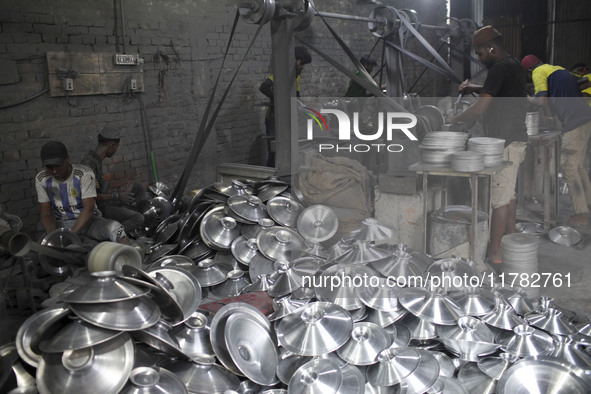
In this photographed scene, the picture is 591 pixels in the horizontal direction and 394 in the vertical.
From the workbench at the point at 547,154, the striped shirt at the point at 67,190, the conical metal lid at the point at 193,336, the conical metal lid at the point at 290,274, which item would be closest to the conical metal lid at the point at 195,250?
the conical metal lid at the point at 290,274

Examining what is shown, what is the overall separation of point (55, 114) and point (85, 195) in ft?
5.64

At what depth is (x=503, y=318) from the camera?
128 inches

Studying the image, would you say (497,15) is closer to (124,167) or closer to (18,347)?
(124,167)

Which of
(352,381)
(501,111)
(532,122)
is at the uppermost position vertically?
(501,111)

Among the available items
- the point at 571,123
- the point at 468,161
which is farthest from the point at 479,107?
the point at 571,123

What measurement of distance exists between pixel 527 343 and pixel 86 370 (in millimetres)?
2474

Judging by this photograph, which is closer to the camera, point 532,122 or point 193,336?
point 193,336

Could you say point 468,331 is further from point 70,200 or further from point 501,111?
point 70,200

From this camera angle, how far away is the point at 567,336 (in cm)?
321

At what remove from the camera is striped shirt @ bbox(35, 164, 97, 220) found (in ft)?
14.4

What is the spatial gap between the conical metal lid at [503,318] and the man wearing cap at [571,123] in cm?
323

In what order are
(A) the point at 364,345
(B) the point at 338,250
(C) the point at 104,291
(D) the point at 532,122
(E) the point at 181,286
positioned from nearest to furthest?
(C) the point at 104,291
(A) the point at 364,345
(E) the point at 181,286
(B) the point at 338,250
(D) the point at 532,122

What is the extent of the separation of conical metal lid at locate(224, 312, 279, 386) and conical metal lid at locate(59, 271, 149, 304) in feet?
1.88

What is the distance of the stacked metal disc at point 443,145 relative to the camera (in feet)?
14.6
